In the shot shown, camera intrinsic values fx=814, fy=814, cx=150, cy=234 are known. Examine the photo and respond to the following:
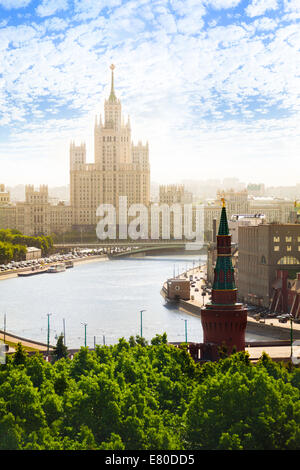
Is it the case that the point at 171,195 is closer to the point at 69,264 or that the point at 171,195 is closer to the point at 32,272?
the point at 69,264

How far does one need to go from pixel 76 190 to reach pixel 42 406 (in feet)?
340

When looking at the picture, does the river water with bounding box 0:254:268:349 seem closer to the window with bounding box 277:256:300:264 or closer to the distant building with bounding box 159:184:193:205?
the window with bounding box 277:256:300:264

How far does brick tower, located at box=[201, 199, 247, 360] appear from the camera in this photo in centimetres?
2236

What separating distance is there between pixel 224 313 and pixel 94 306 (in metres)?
23.7

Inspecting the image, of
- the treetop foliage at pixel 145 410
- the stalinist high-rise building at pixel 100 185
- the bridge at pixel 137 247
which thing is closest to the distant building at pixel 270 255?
the treetop foliage at pixel 145 410

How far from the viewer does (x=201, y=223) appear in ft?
378

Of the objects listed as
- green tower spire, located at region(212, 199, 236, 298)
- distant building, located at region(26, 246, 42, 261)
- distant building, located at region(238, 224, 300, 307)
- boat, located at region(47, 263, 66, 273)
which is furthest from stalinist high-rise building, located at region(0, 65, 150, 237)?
green tower spire, located at region(212, 199, 236, 298)

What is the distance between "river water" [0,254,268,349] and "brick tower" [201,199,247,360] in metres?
9.00

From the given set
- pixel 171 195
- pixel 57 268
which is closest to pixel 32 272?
pixel 57 268

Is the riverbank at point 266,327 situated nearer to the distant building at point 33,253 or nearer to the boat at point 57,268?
the boat at point 57,268

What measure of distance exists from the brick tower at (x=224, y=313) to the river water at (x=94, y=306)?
8998 mm

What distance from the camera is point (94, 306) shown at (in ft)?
149

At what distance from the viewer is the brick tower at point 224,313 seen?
73.4ft

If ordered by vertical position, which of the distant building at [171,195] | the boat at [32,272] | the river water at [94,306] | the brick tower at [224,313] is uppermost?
the distant building at [171,195]
